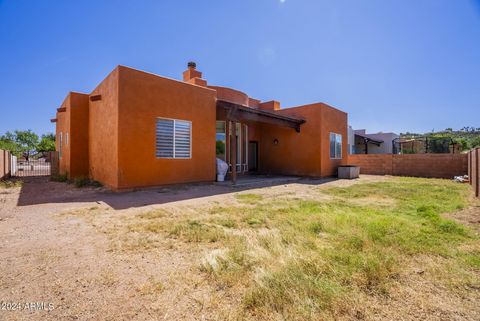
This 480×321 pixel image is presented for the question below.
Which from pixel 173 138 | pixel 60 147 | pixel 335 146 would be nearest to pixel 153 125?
pixel 173 138

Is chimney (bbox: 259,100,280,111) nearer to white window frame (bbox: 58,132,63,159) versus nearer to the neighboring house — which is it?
white window frame (bbox: 58,132,63,159)

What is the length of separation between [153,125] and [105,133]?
6.81 feet

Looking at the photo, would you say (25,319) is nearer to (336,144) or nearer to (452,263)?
(452,263)

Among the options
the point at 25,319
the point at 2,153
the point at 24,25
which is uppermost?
the point at 24,25

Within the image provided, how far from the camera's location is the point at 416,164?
14828 millimetres

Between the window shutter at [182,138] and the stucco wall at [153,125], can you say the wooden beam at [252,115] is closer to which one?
the stucco wall at [153,125]

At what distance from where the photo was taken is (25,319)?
68.8 inches

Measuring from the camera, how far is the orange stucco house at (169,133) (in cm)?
784

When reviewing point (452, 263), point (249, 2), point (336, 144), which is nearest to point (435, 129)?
point (336, 144)

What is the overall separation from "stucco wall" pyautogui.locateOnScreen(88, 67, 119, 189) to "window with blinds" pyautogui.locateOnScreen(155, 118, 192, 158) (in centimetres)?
151

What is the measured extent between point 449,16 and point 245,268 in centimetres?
991

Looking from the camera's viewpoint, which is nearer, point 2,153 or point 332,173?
point 2,153

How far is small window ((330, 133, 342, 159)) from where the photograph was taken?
14487 millimetres

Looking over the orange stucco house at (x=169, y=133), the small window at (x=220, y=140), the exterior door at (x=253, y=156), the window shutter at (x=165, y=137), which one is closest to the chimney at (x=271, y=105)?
the orange stucco house at (x=169, y=133)
